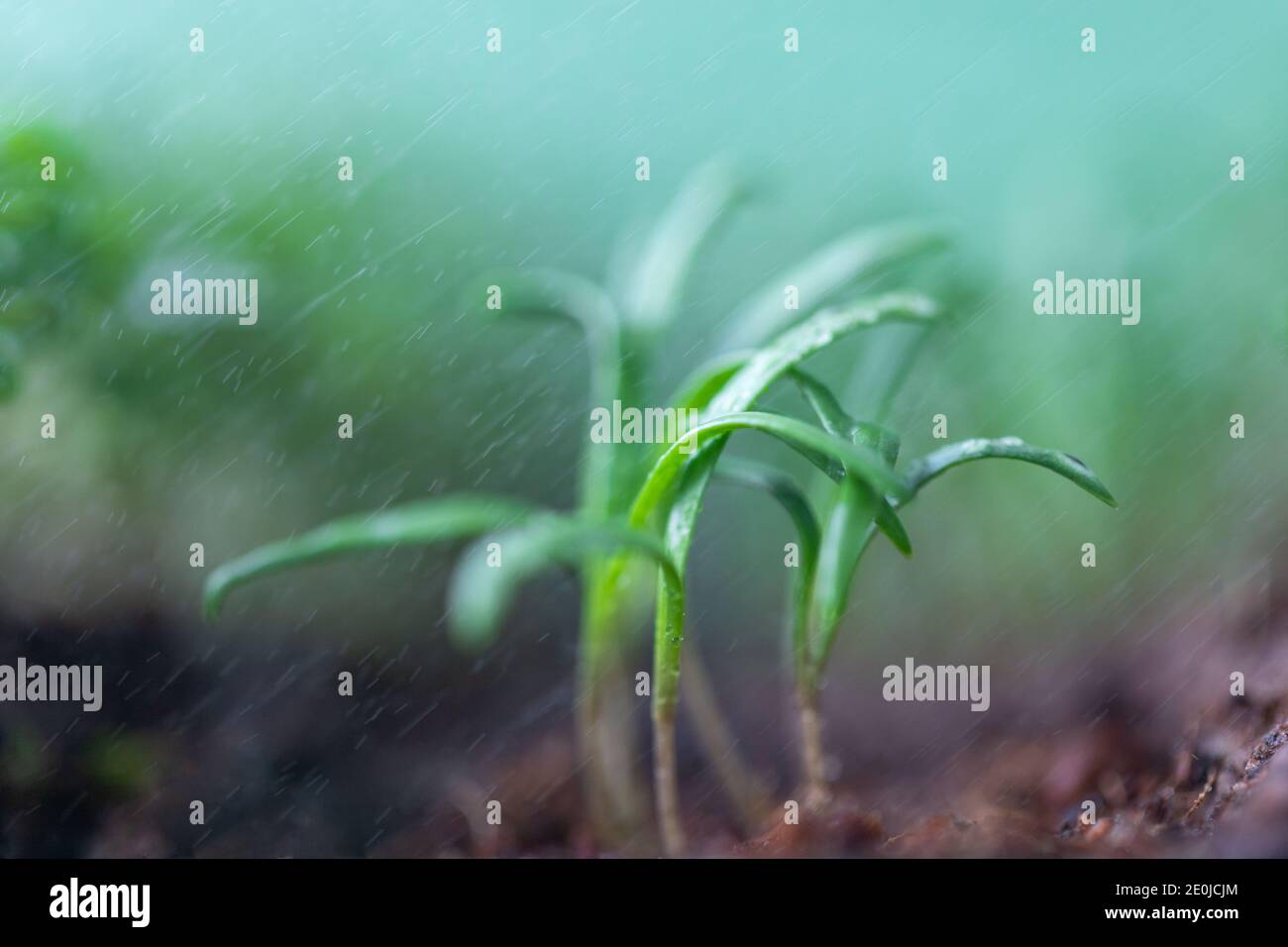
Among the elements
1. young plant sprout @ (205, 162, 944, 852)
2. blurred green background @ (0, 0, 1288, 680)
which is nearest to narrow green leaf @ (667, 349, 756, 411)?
young plant sprout @ (205, 162, 944, 852)

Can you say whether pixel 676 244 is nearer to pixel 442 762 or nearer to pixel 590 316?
pixel 590 316

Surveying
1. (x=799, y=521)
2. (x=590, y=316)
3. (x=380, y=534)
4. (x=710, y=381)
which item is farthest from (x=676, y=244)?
(x=380, y=534)

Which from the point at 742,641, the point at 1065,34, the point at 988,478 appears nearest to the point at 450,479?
the point at 742,641

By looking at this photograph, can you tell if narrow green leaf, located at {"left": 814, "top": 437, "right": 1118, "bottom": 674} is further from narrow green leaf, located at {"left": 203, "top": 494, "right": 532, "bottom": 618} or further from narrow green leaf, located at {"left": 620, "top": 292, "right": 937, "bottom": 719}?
narrow green leaf, located at {"left": 203, "top": 494, "right": 532, "bottom": 618}

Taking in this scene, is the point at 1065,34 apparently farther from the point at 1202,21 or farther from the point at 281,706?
the point at 281,706
